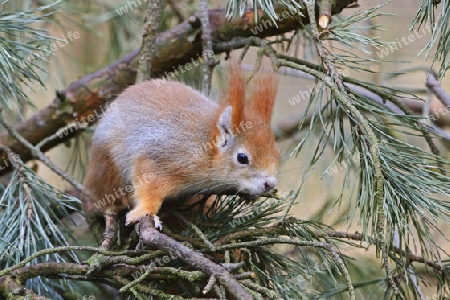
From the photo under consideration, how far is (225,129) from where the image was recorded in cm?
144

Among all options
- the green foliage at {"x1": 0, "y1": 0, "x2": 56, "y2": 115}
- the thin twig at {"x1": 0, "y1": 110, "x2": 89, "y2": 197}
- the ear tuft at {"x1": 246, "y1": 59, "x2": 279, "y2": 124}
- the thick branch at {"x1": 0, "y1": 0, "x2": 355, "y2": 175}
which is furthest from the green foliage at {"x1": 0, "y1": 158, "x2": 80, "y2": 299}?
the ear tuft at {"x1": 246, "y1": 59, "x2": 279, "y2": 124}

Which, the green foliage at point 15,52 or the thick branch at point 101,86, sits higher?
the green foliage at point 15,52

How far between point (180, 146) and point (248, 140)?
0.52 feet

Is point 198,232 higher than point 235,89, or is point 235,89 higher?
point 235,89

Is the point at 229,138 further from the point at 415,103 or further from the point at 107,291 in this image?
the point at 415,103

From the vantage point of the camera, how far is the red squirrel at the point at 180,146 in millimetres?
1410

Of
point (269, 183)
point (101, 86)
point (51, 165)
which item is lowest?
point (269, 183)

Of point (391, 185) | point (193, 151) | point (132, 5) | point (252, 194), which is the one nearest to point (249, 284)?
point (391, 185)

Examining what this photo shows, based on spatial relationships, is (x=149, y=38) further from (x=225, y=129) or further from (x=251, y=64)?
(x=251, y=64)

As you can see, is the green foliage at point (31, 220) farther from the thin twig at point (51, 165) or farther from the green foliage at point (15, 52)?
the green foliage at point (15, 52)

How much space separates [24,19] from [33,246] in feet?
1.46

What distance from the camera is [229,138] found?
145 centimetres

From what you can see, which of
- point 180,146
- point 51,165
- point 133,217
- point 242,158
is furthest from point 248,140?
point 51,165

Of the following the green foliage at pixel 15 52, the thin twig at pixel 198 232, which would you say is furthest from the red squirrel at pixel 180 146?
the green foliage at pixel 15 52
